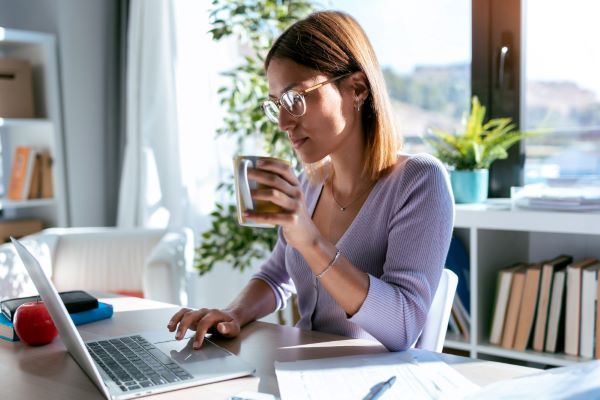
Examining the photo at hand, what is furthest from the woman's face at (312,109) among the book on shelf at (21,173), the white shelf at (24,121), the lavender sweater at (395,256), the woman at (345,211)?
the book on shelf at (21,173)

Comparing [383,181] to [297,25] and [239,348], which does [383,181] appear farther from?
[239,348]

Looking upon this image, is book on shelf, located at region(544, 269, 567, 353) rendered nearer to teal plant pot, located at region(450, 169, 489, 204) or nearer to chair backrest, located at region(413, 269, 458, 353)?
teal plant pot, located at region(450, 169, 489, 204)

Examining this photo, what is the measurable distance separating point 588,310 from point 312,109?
1.30 metres

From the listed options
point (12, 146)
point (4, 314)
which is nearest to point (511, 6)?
point (4, 314)

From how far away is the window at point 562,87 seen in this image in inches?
101

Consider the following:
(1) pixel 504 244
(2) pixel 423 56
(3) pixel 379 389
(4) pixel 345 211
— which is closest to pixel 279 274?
(4) pixel 345 211

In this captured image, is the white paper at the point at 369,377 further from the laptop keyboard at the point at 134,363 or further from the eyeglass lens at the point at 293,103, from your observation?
the eyeglass lens at the point at 293,103

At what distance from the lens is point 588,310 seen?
2.20 meters

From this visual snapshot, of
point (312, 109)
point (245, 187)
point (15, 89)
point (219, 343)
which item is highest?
point (15, 89)

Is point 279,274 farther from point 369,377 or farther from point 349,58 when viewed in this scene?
point 369,377

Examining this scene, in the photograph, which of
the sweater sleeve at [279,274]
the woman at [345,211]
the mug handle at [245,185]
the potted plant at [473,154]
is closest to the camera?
→ the mug handle at [245,185]

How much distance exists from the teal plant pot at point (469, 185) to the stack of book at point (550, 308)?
0.29m

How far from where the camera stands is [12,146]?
12.6 ft

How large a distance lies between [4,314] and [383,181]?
2.83 ft
